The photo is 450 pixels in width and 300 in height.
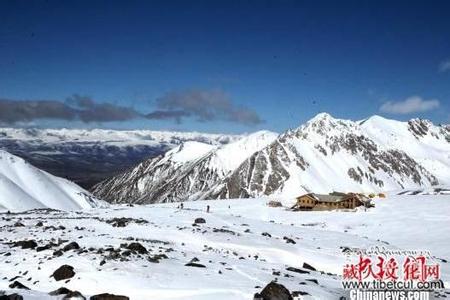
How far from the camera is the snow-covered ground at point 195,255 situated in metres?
21.8

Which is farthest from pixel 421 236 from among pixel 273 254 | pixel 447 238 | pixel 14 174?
pixel 14 174

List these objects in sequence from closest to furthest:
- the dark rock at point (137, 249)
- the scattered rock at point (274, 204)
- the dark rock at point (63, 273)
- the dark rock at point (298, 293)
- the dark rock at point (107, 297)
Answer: the dark rock at point (107, 297), the dark rock at point (298, 293), the dark rock at point (63, 273), the dark rock at point (137, 249), the scattered rock at point (274, 204)

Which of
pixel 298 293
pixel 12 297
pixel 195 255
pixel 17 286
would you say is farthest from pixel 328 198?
pixel 12 297

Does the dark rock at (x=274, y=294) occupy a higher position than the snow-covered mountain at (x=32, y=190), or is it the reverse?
the snow-covered mountain at (x=32, y=190)

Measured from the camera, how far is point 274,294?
64.1 ft

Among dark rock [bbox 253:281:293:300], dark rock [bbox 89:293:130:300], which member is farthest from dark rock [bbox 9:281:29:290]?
dark rock [bbox 253:281:293:300]

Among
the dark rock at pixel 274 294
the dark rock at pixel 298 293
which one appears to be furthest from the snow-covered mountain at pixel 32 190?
the dark rock at pixel 274 294

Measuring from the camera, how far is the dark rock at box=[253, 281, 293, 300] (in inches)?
765

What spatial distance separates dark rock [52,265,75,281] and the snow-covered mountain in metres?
72.0

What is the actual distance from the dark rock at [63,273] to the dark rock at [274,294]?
911 centimetres

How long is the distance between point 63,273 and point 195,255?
10832 mm

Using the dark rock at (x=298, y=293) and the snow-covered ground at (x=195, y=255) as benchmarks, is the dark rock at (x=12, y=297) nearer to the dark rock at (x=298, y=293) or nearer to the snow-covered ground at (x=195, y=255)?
the snow-covered ground at (x=195, y=255)

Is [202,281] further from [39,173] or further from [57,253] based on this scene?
[39,173]

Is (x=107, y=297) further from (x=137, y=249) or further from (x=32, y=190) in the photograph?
(x=32, y=190)
